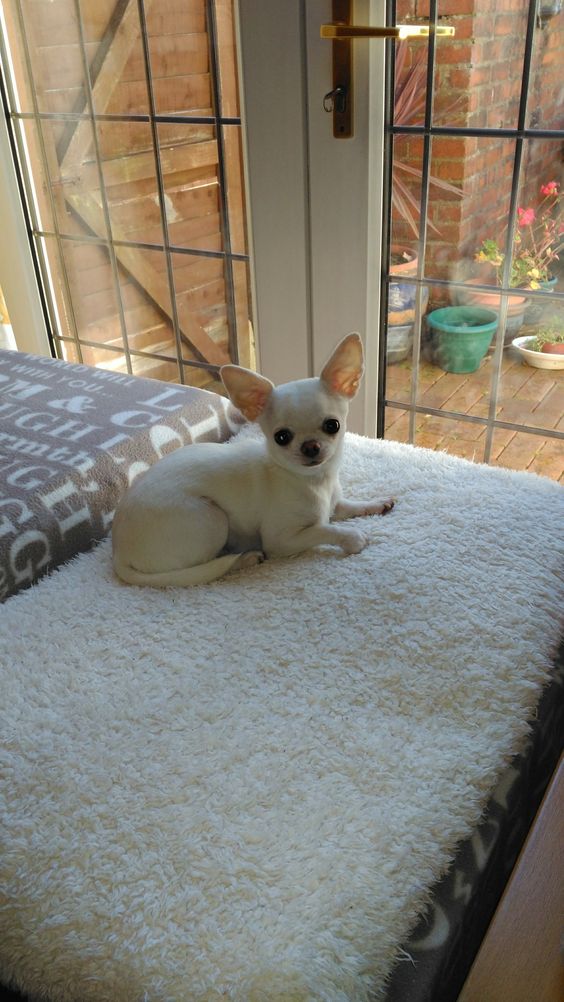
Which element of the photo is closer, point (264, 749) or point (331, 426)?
point (264, 749)

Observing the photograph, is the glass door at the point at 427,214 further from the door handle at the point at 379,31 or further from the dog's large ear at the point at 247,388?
the dog's large ear at the point at 247,388

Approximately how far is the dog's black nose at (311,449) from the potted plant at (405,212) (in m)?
0.76

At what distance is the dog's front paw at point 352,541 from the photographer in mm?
1137

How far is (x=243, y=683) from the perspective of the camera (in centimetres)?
Answer: 93

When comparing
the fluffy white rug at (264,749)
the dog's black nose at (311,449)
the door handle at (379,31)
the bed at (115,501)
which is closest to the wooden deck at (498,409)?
the bed at (115,501)

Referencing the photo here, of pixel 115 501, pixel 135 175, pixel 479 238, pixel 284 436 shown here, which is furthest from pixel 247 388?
pixel 135 175

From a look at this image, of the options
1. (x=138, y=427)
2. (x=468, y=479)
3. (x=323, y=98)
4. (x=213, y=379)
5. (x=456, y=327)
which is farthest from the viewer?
(x=213, y=379)

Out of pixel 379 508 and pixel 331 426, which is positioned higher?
pixel 331 426

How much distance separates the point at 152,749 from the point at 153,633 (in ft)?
0.65

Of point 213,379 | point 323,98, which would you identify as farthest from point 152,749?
point 213,379

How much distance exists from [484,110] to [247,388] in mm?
781

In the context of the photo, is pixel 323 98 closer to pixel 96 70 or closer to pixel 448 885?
pixel 96 70

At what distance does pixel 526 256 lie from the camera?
1535 millimetres

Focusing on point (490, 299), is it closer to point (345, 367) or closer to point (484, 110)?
point (484, 110)
